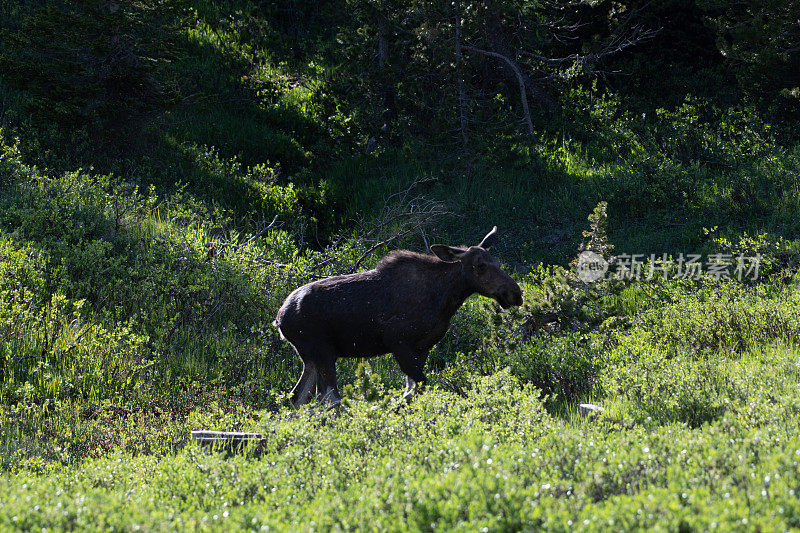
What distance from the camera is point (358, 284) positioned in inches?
327

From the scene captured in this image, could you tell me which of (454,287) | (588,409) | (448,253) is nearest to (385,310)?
(454,287)

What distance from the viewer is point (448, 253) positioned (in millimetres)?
8289

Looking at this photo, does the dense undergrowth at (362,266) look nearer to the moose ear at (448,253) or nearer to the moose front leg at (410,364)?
the moose front leg at (410,364)

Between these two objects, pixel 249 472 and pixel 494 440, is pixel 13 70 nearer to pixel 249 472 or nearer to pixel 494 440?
pixel 249 472

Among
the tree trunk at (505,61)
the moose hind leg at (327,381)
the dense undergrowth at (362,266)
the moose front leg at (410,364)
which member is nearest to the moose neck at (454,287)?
the moose front leg at (410,364)

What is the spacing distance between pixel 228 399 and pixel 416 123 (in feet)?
36.3

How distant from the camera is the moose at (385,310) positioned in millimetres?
8164

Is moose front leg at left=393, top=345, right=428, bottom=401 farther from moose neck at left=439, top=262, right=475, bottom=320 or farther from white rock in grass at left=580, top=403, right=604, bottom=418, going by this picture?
white rock in grass at left=580, top=403, right=604, bottom=418

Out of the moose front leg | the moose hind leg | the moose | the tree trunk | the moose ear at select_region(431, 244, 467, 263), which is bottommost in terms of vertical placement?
the moose hind leg

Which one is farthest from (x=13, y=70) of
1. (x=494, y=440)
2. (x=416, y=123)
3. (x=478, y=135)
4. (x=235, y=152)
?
(x=494, y=440)

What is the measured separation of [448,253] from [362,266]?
13.9 ft

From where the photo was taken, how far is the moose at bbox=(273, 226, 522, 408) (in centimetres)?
816

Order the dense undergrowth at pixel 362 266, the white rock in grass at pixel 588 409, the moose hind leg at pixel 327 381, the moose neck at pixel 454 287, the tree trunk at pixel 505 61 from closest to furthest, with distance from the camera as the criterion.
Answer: the dense undergrowth at pixel 362 266 → the white rock in grass at pixel 588 409 → the moose hind leg at pixel 327 381 → the moose neck at pixel 454 287 → the tree trunk at pixel 505 61

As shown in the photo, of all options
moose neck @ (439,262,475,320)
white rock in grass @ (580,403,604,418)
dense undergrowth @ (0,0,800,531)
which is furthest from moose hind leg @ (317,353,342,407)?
white rock in grass @ (580,403,604,418)
